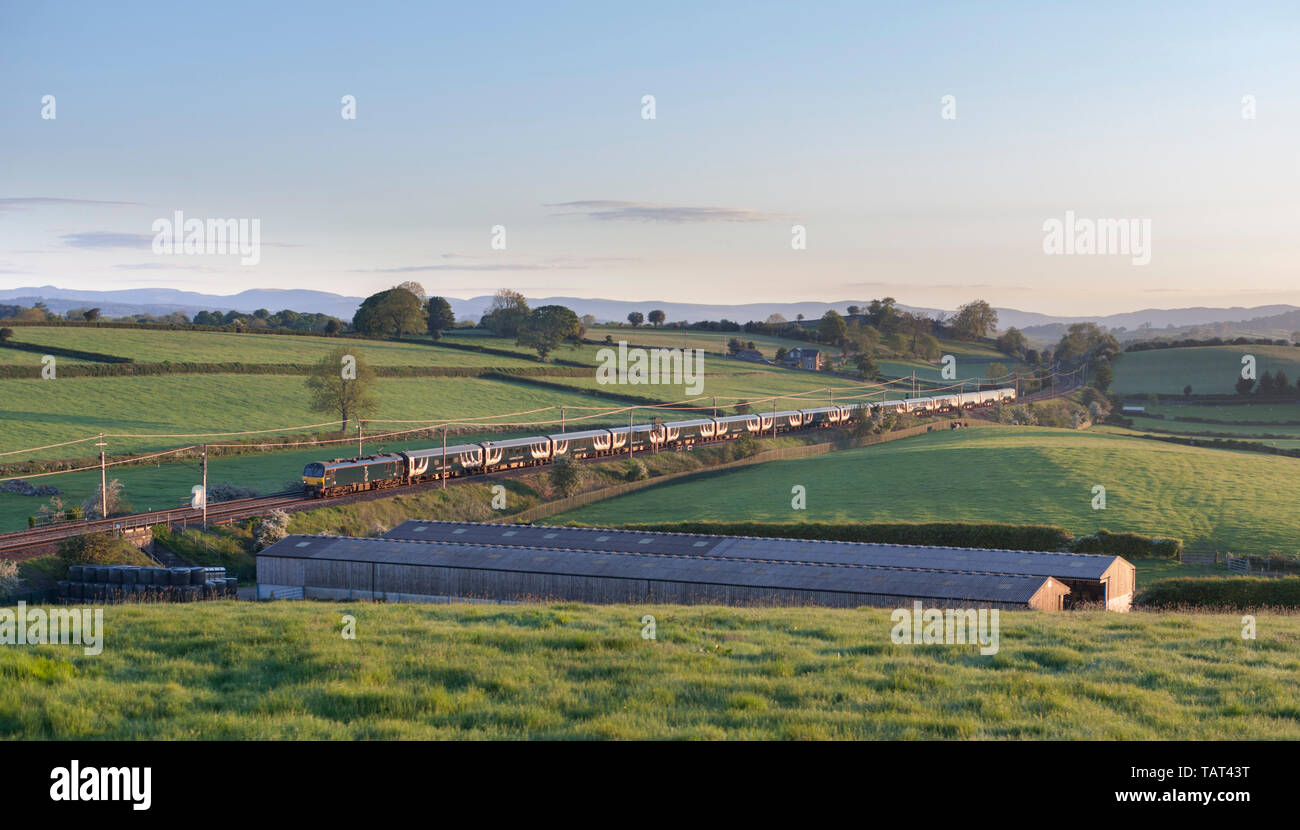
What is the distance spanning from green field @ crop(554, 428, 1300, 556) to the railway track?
12.9m

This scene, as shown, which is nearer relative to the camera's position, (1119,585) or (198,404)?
(1119,585)

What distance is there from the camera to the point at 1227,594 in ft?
120

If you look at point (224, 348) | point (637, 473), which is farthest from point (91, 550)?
point (224, 348)

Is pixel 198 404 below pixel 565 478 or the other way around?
the other way around

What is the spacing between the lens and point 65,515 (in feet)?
171

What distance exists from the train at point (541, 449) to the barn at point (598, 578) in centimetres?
2008

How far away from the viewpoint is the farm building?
3684 cm

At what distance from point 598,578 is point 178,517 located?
2739 centimetres

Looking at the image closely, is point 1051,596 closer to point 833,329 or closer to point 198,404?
point 198,404

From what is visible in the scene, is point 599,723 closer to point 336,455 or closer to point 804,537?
point 804,537

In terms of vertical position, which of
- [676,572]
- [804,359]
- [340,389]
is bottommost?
[676,572]

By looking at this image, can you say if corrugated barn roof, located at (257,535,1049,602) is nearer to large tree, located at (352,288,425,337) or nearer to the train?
the train
